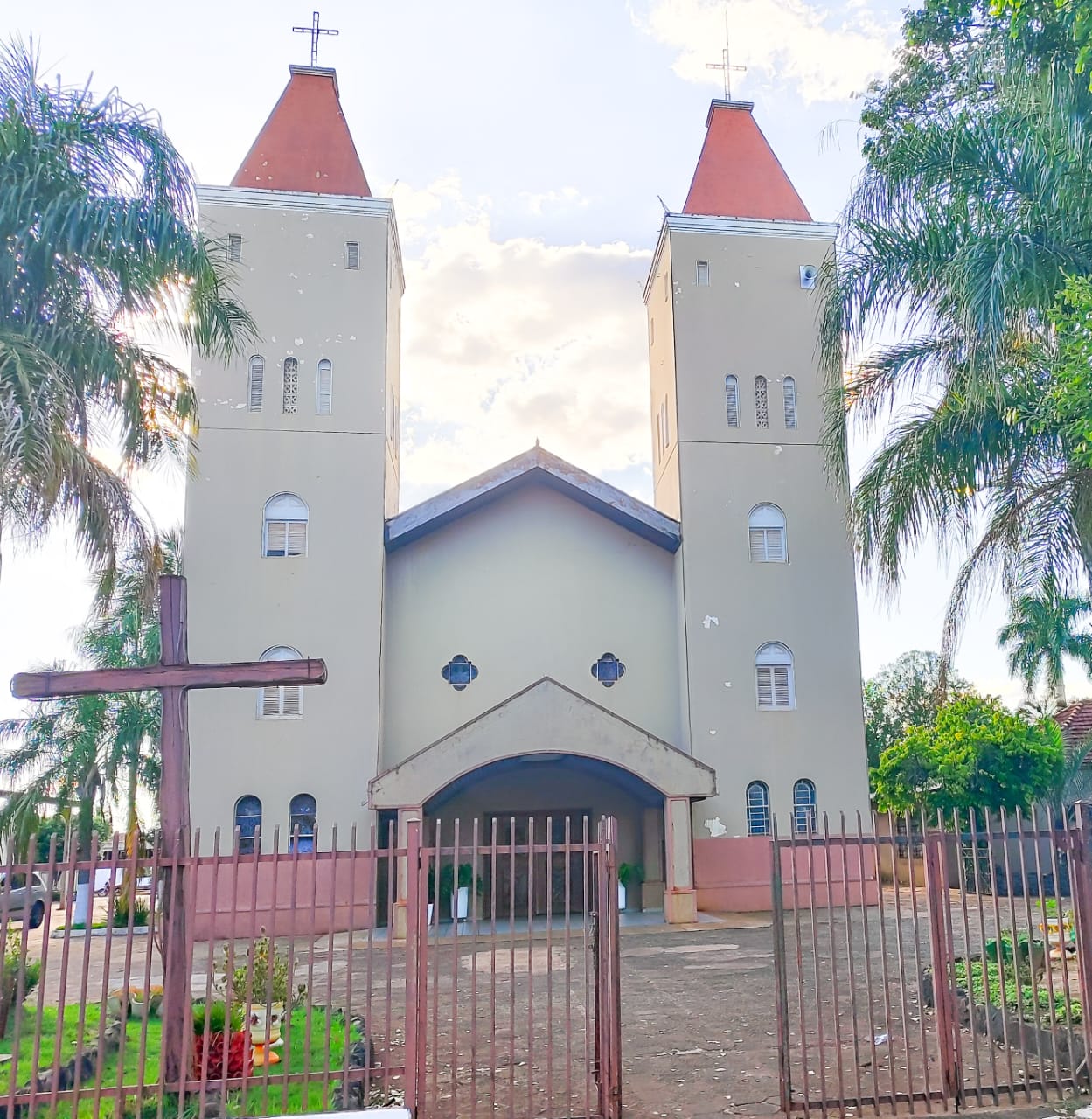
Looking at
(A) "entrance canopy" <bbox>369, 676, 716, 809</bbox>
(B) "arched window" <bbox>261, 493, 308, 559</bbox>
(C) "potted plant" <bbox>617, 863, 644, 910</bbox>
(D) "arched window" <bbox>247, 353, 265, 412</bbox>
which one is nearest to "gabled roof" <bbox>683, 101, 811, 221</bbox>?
(D) "arched window" <bbox>247, 353, 265, 412</bbox>

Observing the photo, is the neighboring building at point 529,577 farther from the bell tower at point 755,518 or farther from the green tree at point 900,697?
the green tree at point 900,697

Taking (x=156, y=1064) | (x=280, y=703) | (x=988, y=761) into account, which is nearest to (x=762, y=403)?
(x=988, y=761)

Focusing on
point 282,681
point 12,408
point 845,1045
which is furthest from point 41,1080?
point 845,1045

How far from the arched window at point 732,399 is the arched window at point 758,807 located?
279 inches

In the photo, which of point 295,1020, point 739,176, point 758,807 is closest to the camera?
point 295,1020

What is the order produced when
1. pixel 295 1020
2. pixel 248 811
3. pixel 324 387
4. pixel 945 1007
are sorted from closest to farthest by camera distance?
pixel 945 1007 → pixel 295 1020 → pixel 248 811 → pixel 324 387

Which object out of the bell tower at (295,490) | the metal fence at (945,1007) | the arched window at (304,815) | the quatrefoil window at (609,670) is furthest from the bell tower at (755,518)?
the metal fence at (945,1007)

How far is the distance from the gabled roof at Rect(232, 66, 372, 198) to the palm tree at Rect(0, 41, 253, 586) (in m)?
10.8

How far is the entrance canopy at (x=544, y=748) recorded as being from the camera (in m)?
17.3

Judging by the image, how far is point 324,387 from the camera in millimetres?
20031

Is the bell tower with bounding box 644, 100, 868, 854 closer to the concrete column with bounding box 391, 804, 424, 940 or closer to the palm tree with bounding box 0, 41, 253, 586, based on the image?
the concrete column with bounding box 391, 804, 424, 940

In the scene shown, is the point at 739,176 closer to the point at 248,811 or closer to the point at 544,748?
the point at 544,748

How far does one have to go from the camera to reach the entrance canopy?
56.8 feet

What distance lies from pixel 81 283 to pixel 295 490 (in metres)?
9.09
